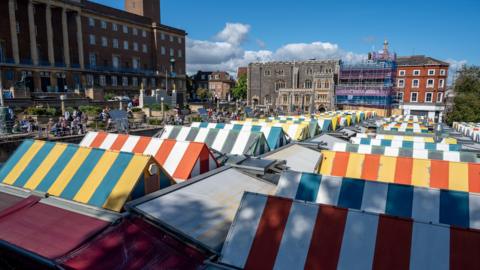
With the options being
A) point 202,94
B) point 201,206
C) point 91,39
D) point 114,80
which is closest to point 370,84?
point 202,94

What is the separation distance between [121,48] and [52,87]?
18021 mm

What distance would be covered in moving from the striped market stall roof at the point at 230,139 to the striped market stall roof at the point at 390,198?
514 cm

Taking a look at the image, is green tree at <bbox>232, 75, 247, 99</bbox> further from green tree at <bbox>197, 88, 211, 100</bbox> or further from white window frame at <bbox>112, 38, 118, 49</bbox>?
white window frame at <bbox>112, 38, 118, 49</bbox>

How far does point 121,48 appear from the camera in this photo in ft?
194

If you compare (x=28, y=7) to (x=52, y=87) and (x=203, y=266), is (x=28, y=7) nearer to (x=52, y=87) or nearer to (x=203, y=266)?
(x=52, y=87)

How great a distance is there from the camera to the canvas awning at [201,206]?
474 centimetres

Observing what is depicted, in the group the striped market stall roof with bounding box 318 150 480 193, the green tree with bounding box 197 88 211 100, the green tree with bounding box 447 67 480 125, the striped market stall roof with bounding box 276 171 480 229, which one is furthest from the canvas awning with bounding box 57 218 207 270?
the green tree with bounding box 197 88 211 100

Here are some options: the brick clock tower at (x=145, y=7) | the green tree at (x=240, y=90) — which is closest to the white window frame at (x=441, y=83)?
the green tree at (x=240, y=90)

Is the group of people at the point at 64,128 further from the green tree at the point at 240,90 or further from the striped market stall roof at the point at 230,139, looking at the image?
the green tree at the point at 240,90

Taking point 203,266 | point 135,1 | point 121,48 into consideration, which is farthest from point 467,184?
point 135,1

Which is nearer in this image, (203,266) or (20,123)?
(203,266)

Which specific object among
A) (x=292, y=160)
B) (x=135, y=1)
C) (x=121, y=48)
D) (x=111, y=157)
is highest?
(x=135, y=1)

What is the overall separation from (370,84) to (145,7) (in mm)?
51751

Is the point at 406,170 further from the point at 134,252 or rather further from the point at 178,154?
the point at 134,252
